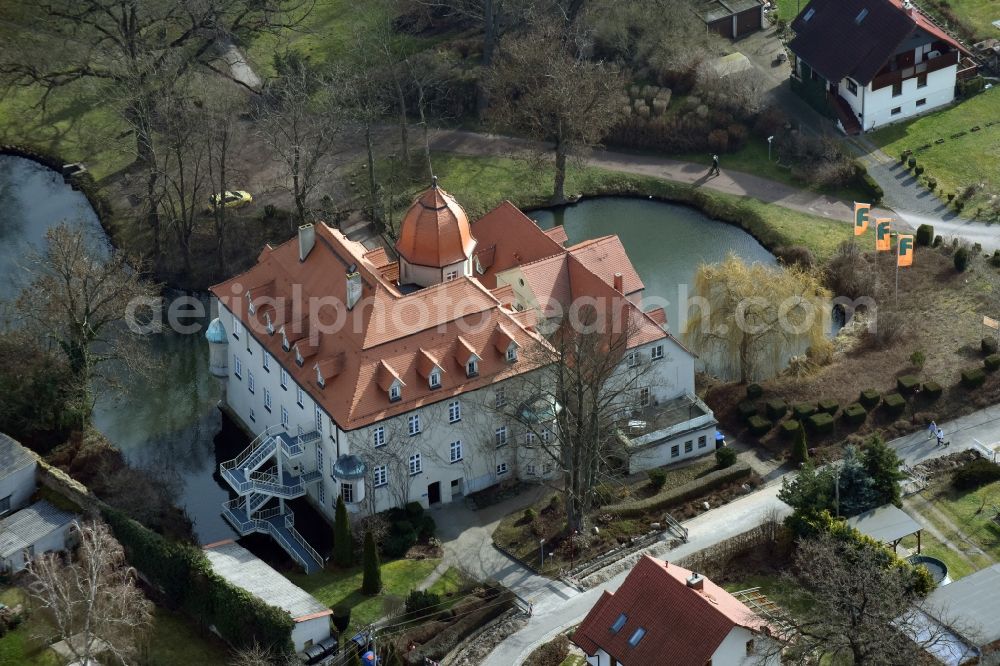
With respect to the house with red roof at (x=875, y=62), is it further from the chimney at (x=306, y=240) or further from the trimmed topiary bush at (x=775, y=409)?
the chimney at (x=306, y=240)

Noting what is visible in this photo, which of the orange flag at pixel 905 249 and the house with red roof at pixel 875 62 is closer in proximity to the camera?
the orange flag at pixel 905 249

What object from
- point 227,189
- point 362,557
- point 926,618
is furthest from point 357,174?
point 926,618

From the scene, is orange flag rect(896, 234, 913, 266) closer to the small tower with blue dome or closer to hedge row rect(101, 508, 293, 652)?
the small tower with blue dome

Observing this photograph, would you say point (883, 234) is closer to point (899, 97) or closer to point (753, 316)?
point (753, 316)

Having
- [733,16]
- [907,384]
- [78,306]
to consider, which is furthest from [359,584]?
[733,16]

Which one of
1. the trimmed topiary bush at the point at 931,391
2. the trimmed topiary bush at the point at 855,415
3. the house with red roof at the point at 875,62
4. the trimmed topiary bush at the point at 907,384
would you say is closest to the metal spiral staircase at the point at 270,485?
the trimmed topiary bush at the point at 855,415

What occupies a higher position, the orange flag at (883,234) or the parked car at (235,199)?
the orange flag at (883,234)
